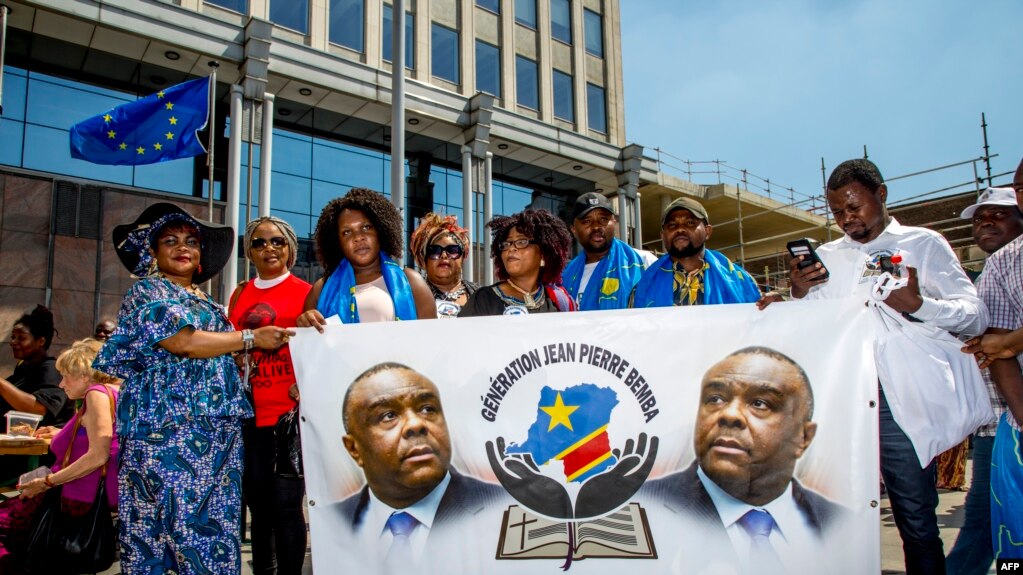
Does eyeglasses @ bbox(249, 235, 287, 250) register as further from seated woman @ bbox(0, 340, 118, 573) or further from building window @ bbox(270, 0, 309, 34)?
building window @ bbox(270, 0, 309, 34)

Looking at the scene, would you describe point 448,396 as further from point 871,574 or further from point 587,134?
point 587,134

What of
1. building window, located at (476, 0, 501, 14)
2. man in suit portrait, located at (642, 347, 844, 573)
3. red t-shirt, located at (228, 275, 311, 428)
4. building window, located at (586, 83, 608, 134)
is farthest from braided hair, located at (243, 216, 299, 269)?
building window, located at (586, 83, 608, 134)

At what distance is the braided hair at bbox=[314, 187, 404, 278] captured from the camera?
3.66 m

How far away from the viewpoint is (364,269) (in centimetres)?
367

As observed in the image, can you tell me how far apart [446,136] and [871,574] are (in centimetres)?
1638

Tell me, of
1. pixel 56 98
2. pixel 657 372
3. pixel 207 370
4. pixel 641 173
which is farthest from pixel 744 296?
pixel 641 173

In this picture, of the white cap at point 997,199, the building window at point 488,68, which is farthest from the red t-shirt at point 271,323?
the building window at point 488,68

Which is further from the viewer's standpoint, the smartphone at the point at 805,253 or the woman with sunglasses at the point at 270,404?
the woman with sunglasses at the point at 270,404

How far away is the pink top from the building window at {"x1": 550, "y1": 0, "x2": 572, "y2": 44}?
20138mm

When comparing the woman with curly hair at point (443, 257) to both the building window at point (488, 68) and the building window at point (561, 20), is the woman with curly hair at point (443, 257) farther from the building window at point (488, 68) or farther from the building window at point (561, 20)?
the building window at point (561, 20)

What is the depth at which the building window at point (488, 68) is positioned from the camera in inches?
784

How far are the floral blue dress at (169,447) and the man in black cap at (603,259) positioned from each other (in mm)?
2161

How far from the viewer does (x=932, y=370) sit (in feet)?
9.57

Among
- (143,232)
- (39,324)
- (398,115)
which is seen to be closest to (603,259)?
(143,232)
